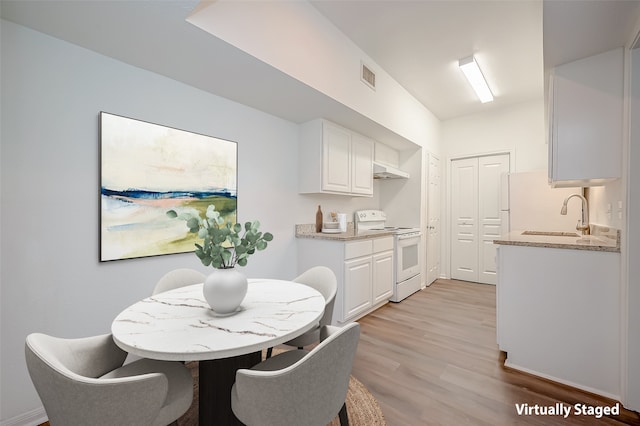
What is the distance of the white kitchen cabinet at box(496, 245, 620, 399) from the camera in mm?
1727

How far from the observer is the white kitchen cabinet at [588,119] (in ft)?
5.90

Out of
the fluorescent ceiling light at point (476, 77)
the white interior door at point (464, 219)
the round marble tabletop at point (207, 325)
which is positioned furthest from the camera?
the white interior door at point (464, 219)

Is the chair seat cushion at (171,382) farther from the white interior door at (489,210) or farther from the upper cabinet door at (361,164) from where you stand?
the white interior door at (489,210)

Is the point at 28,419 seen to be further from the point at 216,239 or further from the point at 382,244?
the point at 382,244

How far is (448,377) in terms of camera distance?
6.35ft

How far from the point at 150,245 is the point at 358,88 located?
2365 mm

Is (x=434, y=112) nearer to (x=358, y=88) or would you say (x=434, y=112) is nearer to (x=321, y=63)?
(x=358, y=88)

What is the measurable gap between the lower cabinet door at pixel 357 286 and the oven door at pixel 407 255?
2.16 ft

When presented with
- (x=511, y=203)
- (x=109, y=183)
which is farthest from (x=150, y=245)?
(x=511, y=203)

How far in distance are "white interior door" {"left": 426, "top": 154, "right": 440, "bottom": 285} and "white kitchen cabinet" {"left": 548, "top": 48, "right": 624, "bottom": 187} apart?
2.43 meters

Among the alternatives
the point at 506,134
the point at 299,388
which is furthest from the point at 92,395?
the point at 506,134

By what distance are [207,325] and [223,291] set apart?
0.14 meters

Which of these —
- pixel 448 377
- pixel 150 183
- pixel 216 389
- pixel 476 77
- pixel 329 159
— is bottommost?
pixel 448 377

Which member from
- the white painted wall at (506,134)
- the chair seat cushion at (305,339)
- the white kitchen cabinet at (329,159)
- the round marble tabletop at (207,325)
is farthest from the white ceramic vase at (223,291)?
the white painted wall at (506,134)
